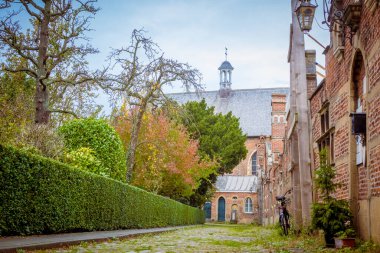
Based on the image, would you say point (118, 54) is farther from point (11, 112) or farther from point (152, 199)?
point (152, 199)

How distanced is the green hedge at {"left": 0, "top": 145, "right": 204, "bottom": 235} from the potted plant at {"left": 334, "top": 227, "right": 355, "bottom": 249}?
6104mm

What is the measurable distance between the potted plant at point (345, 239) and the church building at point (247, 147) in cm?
4218

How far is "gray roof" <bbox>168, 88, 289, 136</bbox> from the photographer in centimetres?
7038

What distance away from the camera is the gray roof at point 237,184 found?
63375mm

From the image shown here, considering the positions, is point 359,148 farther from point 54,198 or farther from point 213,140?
point 213,140

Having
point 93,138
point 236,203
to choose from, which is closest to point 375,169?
point 93,138

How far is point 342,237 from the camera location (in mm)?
8656

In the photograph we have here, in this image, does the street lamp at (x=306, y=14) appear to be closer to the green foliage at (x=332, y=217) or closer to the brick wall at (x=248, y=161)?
the green foliage at (x=332, y=217)

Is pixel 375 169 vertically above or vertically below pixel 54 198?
above

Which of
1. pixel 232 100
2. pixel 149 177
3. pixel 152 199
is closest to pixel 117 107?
pixel 152 199

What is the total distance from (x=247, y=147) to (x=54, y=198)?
2344 inches

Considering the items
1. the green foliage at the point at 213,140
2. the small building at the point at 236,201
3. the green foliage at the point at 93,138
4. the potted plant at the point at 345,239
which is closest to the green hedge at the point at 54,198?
the green foliage at the point at 93,138

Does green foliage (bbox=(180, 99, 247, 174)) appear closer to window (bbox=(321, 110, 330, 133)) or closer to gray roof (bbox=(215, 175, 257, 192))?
gray roof (bbox=(215, 175, 257, 192))

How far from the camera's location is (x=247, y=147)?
69.2 metres
